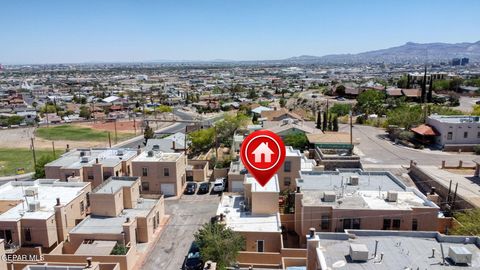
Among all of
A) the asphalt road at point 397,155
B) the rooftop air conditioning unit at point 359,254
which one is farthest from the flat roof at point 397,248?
the asphalt road at point 397,155

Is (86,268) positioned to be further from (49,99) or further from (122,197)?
(49,99)

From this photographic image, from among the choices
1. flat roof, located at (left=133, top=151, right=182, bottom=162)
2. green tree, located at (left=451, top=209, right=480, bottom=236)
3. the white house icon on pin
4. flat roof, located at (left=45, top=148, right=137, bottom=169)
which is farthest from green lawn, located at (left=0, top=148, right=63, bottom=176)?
green tree, located at (left=451, top=209, right=480, bottom=236)

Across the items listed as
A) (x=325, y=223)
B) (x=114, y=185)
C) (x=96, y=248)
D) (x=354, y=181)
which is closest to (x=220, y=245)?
(x=325, y=223)

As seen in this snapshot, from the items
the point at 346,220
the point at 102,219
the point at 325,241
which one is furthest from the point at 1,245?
the point at 346,220

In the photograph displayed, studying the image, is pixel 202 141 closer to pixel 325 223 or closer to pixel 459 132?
pixel 325 223

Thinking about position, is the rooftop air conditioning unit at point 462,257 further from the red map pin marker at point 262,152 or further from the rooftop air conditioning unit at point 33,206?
the rooftop air conditioning unit at point 33,206

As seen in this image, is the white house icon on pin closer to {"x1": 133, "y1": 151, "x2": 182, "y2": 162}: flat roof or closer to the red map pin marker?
the red map pin marker
